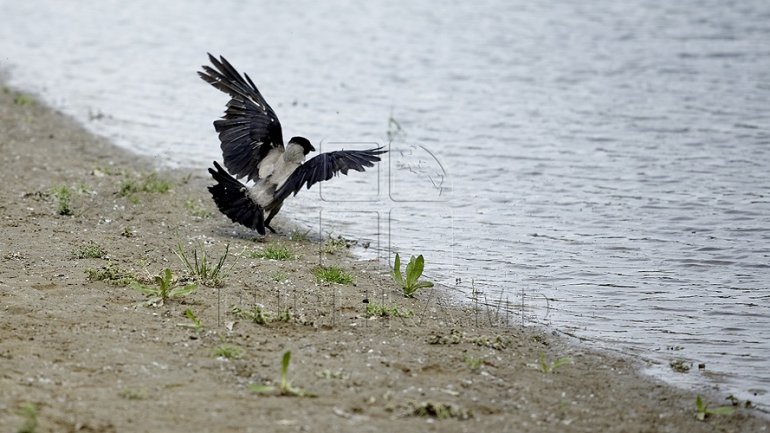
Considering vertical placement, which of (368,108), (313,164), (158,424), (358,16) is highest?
(358,16)

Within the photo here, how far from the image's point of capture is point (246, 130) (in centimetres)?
1089

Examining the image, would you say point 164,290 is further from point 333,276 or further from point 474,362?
point 474,362

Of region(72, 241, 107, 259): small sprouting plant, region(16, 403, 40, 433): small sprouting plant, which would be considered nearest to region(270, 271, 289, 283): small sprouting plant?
region(72, 241, 107, 259): small sprouting plant

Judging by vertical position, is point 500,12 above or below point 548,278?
above

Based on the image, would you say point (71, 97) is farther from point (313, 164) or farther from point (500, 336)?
point (500, 336)

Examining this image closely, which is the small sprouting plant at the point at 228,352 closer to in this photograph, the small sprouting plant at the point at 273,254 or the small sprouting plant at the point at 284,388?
the small sprouting plant at the point at 284,388

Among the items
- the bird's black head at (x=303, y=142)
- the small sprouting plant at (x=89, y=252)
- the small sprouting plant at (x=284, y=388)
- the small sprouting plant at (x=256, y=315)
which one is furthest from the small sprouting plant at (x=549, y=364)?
the bird's black head at (x=303, y=142)

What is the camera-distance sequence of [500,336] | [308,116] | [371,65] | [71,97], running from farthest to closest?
[371,65] → [71,97] → [308,116] → [500,336]

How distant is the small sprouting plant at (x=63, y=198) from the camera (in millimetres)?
10742

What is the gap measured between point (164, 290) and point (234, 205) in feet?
7.21

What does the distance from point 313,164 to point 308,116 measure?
6477 millimetres

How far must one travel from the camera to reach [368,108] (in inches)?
667

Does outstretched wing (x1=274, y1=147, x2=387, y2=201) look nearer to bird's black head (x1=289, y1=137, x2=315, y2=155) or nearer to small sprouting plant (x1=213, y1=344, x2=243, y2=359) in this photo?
bird's black head (x1=289, y1=137, x2=315, y2=155)

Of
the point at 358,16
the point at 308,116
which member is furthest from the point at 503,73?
the point at 358,16
